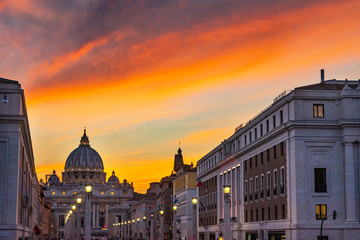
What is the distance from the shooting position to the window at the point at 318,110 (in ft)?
206

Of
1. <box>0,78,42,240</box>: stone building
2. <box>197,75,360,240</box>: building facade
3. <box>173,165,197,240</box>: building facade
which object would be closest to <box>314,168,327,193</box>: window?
<box>197,75,360,240</box>: building facade

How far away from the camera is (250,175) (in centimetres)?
7919

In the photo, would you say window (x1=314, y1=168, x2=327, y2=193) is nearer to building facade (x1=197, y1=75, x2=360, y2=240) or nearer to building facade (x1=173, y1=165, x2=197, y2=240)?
building facade (x1=197, y1=75, x2=360, y2=240)

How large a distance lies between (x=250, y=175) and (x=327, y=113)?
1845 cm

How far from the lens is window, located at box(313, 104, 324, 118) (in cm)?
6288

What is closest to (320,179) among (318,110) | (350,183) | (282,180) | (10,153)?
(350,183)

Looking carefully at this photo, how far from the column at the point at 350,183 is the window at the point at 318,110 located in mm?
3615

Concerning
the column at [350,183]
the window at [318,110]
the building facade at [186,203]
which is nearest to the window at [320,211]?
the column at [350,183]

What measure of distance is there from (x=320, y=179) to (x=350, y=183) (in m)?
2.65

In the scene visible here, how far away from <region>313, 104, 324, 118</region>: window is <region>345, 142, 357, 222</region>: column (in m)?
3.61

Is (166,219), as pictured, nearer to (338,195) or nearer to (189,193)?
(189,193)

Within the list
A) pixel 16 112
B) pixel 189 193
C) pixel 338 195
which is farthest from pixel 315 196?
pixel 189 193

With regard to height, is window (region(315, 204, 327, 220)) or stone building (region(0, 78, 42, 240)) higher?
stone building (region(0, 78, 42, 240))

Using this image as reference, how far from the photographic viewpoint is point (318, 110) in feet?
207
